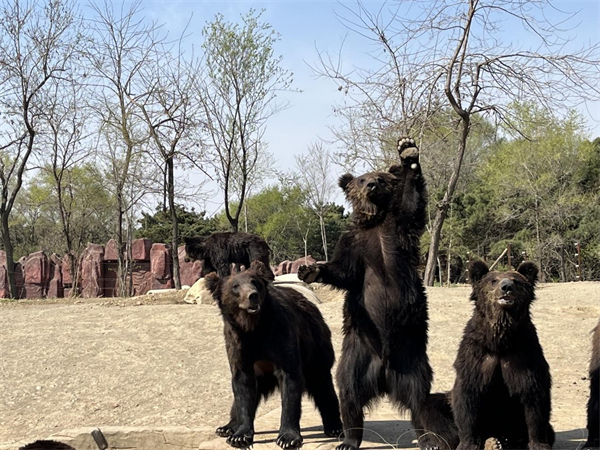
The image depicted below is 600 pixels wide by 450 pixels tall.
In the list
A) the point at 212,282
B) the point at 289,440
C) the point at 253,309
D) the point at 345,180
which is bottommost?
the point at 289,440

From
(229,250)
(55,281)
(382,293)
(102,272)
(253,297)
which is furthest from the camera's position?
(55,281)

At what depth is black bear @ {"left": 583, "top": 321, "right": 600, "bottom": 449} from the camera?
17.2 feet

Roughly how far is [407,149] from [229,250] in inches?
275

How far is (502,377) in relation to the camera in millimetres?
4938

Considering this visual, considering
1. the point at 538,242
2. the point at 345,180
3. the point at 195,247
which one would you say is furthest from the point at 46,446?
the point at 538,242

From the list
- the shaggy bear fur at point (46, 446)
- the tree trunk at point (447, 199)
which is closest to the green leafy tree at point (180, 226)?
the tree trunk at point (447, 199)

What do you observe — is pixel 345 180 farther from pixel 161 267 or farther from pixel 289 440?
pixel 161 267

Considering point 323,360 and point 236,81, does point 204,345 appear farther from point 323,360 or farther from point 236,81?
point 236,81

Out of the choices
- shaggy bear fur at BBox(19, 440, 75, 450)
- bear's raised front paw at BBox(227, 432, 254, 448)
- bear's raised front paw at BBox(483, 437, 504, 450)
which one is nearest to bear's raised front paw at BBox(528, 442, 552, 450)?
bear's raised front paw at BBox(483, 437, 504, 450)

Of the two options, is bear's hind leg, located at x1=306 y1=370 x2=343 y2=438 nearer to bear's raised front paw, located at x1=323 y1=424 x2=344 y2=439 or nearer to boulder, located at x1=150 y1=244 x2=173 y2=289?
bear's raised front paw, located at x1=323 y1=424 x2=344 y2=439

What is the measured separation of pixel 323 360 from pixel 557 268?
3203cm

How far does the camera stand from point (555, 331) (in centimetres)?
1242

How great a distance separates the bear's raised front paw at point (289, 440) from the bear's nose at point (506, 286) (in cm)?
195

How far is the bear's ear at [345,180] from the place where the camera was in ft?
19.5
